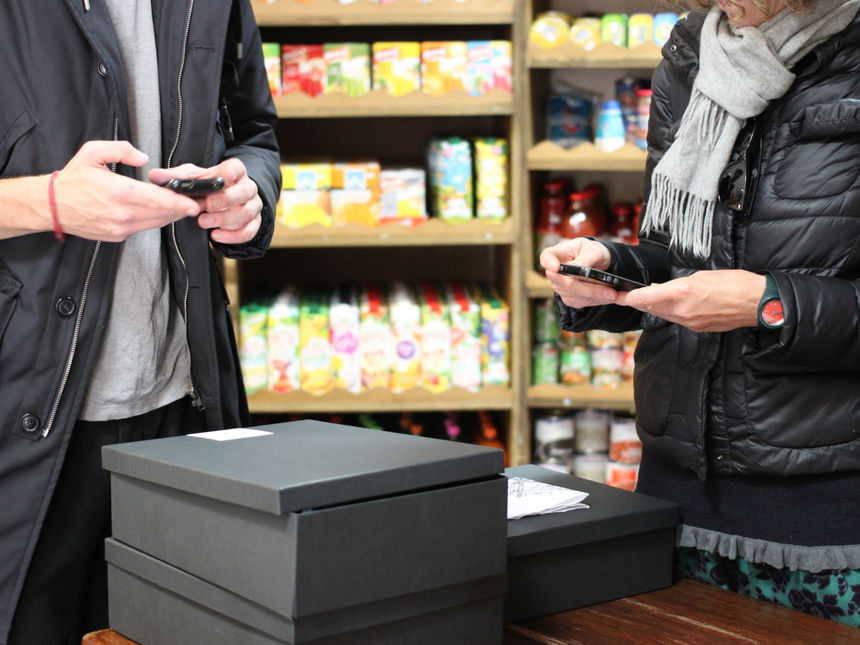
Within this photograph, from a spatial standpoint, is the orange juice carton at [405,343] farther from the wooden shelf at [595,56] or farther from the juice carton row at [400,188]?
the wooden shelf at [595,56]

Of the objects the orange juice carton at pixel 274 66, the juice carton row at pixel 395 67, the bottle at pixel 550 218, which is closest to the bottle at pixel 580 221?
the bottle at pixel 550 218

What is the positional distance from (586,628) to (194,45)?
104cm

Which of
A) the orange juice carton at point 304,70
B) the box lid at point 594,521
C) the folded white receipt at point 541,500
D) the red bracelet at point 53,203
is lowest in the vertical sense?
the box lid at point 594,521

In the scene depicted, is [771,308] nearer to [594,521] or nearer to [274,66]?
[594,521]

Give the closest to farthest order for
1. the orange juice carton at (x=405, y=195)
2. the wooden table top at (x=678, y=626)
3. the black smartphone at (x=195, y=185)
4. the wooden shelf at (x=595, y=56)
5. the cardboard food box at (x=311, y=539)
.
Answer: the cardboard food box at (x=311, y=539)
the wooden table top at (x=678, y=626)
the black smartphone at (x=195, y=185)
the wooden shelf at (x=595, y=56)
the orange juice carton at (x=405, y=195)

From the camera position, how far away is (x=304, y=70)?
3.07 meters

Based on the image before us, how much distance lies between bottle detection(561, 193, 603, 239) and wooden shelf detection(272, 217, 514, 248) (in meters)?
0.20

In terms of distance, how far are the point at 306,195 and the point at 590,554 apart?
2.05m

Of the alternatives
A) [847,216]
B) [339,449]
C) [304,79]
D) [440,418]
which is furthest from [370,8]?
[339,449]

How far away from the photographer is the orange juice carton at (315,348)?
10.1ft

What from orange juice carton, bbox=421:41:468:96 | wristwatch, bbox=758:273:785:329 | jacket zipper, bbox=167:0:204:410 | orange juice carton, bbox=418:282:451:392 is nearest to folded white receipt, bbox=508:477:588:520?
wristwatch, bbox=758:273:785:329

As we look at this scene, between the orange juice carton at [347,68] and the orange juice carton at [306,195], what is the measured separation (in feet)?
0.83

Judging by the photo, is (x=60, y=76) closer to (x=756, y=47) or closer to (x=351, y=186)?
(x=756, y=47)

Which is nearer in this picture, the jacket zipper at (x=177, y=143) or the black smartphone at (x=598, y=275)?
the black smartphone at (x=598, y=275)
